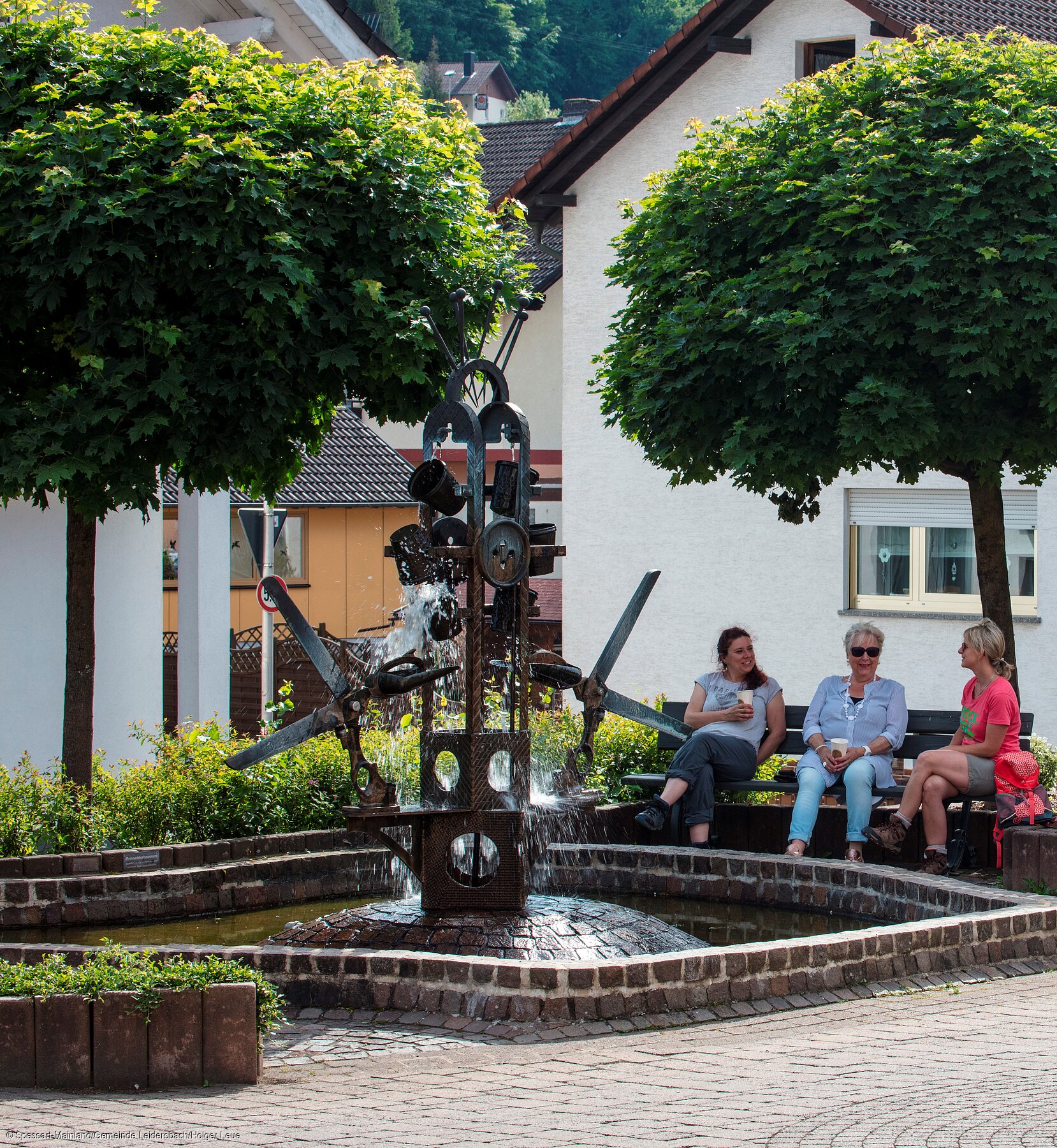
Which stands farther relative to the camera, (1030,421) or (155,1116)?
(1030,421)

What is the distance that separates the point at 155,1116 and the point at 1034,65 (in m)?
9.34

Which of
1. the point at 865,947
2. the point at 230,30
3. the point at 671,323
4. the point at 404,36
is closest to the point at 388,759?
the point at 671,323

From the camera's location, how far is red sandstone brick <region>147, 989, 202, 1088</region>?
5.62 m

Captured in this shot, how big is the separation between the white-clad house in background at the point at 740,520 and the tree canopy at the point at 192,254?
Answer: 31.5 ft

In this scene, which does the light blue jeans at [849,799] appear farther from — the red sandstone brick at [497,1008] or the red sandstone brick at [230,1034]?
the red sandstone brick at [230,1034]

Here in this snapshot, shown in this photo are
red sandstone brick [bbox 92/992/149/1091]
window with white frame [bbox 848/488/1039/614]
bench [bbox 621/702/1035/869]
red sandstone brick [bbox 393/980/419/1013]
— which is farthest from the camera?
window with white frame [bbox 848/488/1039/614]

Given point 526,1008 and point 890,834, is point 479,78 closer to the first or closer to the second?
point 890,834

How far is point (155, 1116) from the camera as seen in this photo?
17.2ft

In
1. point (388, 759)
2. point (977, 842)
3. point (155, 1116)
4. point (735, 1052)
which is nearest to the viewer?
point (155, 1116)

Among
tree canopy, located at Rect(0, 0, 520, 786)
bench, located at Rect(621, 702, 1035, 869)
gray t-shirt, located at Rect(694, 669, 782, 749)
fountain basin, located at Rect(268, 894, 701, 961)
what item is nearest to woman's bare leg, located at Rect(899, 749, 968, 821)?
bench, located at Rect(621, 702, 1035, 869)

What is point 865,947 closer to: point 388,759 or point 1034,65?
point 388,759

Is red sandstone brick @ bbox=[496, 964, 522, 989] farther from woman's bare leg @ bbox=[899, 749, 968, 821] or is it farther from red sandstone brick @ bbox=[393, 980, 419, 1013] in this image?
woman's bare leg @ bbox=[899, 749, 968, 821]

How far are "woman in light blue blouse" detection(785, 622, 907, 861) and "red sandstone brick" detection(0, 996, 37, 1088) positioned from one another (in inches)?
210

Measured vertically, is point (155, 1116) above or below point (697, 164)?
below
